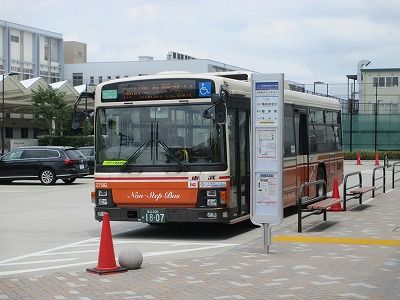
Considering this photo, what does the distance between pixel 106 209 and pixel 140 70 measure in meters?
90.4

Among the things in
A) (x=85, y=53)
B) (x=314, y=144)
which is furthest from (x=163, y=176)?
(x=85, y=53)

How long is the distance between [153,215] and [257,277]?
3920 millimetres

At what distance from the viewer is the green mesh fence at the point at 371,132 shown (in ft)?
185

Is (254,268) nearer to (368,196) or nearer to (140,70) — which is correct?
(368,196)

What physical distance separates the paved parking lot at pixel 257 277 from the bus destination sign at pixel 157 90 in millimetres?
2829

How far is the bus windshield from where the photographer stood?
1162 cm

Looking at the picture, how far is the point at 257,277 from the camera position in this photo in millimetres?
8156

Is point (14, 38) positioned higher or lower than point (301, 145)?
higher

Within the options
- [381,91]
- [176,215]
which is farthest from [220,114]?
[381,91]

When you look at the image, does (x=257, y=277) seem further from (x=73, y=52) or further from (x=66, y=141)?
(x=73, y=52)

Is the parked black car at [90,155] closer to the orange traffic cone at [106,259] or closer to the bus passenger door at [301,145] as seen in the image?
the bus passenger door at [301,145]

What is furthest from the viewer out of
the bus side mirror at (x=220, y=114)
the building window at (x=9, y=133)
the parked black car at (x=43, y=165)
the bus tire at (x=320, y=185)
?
the building window at (x=9, y=133)

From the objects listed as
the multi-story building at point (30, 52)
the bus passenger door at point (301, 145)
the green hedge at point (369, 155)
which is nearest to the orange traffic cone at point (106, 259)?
the bus passenger door at point (301, 145)

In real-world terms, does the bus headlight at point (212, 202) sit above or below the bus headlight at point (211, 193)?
below
